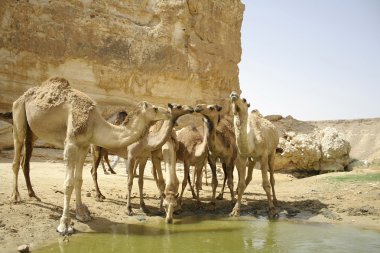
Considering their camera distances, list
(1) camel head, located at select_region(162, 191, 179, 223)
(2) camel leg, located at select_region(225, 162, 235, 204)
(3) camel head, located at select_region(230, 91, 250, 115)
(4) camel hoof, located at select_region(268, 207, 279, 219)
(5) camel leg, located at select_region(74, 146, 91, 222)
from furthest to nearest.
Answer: (2) camel leg, located at select_region(225, 162, 235, 204) → (4) camel hoof, located at select_region(268, 207, 279, 219) → (3) camel head, located at select_region(230, 91, 250, 115) → (1) camel head, located at select_region(162, 191, 179, 223) → (5) camel leg, located at select_region(74, 146, 91, 222)

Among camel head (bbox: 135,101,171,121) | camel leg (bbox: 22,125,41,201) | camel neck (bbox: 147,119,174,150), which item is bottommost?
camel leg (bbox: 22,125,41,201)

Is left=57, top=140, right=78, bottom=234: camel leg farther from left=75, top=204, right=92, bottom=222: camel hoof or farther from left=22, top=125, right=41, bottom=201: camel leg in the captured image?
left=22, top=125, right=41, bottom=201: camel leg

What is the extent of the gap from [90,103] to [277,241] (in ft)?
12.5

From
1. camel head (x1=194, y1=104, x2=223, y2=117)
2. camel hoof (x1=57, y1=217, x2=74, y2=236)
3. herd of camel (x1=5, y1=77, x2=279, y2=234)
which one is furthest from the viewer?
camel head (x1=194, y1=104, x2=223, y2=117)

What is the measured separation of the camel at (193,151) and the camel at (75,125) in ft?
7.58


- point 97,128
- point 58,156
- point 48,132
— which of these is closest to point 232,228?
point 97,128

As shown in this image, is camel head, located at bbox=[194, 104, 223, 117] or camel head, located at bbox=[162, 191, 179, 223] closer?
camel head, located at bbox=[162, 191, 179, 223]

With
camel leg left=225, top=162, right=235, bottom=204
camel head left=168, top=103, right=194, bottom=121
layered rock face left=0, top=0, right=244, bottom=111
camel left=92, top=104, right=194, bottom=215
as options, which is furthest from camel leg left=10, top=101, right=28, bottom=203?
layered rock face left=0, top=0, right=244, bottom=111

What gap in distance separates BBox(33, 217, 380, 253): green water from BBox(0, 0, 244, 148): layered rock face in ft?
31.5

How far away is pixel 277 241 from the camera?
6172 mm

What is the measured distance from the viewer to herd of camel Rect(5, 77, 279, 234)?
659cm

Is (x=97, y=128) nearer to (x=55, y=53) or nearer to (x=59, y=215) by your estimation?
(x=59, y=215)

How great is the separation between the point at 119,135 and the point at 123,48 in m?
12.9

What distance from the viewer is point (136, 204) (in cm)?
880
